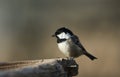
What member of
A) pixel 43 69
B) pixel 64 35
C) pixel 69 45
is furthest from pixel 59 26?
pixel 43 69

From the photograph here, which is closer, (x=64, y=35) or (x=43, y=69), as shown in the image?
(x=43, y=69)

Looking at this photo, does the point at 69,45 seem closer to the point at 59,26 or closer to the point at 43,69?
the point at 59,26

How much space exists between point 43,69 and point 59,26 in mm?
2401

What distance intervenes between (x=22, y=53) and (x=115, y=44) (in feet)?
2.91

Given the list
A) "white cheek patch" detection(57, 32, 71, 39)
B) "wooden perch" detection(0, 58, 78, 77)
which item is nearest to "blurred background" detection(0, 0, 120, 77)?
"white cheek patch" detection(57, 32, 71, 39)

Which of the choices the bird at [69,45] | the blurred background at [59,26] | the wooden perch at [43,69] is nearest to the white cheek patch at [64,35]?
the bird at [69,45]

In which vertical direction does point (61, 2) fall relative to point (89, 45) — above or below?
above

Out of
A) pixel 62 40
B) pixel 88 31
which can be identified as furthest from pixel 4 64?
pixel 88 31

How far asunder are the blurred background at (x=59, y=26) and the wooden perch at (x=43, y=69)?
2.07 meters

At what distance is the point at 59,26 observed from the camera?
3.81 metres

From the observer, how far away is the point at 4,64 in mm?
1690

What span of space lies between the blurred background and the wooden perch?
6.80 ft

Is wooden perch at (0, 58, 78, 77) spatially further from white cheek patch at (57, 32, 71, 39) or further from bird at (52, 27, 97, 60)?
white cheek patch at (57, 32, 71, 39)

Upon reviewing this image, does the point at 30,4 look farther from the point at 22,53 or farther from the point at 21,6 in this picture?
the point at 22,53
